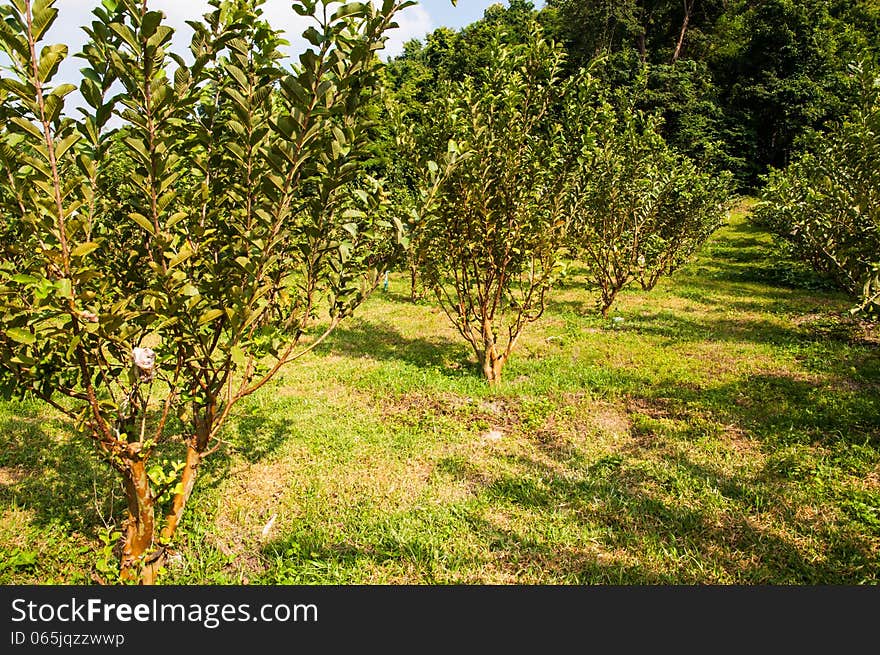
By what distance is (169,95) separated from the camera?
6.61 ft

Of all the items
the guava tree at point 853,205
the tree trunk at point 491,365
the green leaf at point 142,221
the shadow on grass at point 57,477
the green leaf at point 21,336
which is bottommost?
the shadow on grass at point 57,477

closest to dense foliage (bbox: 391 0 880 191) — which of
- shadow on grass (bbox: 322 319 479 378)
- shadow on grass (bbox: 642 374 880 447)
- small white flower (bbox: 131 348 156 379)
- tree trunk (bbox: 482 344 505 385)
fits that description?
shadow on grass (bbox: 322 319 479 378)

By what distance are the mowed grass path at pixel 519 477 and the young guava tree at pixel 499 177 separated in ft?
4.21

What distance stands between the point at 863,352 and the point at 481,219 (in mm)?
5489

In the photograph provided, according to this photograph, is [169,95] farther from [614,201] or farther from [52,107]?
[614,201]

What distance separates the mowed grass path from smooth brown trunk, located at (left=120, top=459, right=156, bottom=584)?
0.28 metres

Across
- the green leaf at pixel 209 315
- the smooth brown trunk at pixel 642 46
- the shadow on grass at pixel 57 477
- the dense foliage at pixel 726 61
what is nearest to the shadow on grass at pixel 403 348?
the shadow on grass at pixel 57 477

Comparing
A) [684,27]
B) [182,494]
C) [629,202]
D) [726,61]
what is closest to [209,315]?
[182,494]

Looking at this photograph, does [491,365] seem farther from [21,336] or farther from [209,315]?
[21,336]

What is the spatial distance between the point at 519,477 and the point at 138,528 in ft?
8.21

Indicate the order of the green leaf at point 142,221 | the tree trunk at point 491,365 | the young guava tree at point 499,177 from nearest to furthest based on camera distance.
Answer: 1. the green leaf at point 142,221
2. the young guava tree at point 499,177
3. the tree trunk at point 491,365

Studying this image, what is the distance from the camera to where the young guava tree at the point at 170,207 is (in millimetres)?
1987

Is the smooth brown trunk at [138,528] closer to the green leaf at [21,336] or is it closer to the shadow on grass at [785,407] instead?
the green leaf at [21,336]

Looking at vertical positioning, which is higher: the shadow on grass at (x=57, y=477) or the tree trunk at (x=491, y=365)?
the tree trunk at (x=491, y=365)
